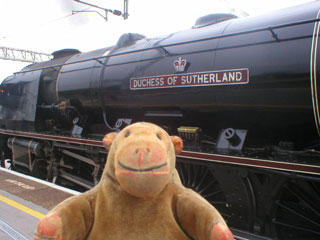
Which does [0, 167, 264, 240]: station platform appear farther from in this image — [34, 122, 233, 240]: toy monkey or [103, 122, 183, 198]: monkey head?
[103, 122, 183, 198]: monkey head

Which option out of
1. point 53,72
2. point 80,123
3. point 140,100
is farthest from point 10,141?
point 140,100

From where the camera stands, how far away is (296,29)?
2787 millimetres

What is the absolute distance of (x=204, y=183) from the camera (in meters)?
3.54

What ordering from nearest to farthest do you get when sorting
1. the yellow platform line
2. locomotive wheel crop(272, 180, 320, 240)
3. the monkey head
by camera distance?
1. the monkey head
2. locomotive wheel crop(272, 180, 320, 240)
3. the yellow platform line

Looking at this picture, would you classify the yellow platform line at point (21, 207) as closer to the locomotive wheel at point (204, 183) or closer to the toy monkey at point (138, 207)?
the locomotive wheel at point (204, 183)

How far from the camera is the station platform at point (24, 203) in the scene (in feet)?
9.58

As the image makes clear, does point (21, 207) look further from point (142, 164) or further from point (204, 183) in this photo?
point (142, 164)

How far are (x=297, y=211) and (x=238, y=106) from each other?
1181 millimetres

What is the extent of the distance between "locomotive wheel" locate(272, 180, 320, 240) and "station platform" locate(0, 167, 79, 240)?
2.39 m

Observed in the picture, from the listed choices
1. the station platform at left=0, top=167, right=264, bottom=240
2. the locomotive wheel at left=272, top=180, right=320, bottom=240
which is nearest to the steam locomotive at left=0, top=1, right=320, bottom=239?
the locomotive wheel at left=272, top=180, right=320, bottom=240

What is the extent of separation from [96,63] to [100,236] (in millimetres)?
4070

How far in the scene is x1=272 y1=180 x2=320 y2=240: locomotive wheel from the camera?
2664 mm

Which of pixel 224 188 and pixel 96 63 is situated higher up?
pixel 96 63

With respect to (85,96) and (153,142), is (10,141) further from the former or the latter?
(153,142)
